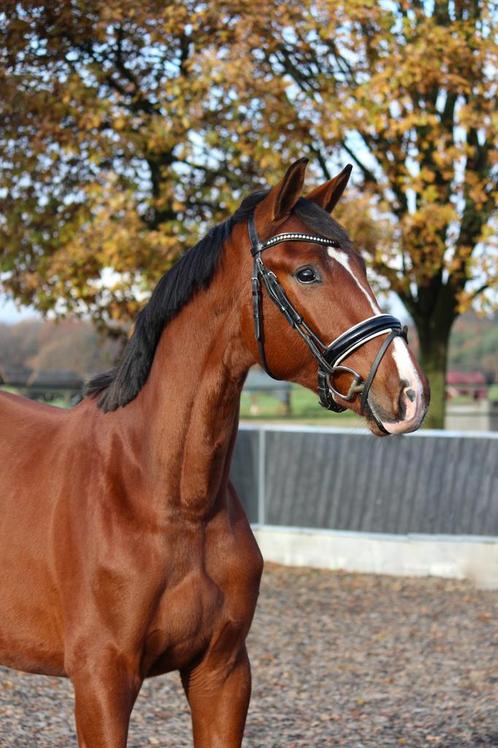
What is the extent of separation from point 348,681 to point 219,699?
345 cm

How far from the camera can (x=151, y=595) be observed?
2.80 metres

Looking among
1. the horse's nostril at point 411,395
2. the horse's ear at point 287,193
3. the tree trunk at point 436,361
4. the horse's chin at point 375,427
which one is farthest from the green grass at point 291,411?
the horse's nostril at point 411,395

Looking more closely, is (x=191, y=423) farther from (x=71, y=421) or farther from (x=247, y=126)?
(x=247, y=126)

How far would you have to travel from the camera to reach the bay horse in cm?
271

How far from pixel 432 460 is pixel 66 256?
4.02 m

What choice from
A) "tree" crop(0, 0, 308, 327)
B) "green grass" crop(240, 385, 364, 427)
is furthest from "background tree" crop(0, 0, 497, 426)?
"green grass" crop(240, 385, 364, 427)

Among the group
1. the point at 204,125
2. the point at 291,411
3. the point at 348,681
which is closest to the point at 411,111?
the point at 204,125

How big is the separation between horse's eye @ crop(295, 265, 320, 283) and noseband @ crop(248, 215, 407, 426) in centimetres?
6

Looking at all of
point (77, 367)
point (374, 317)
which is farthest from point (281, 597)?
point (77, 367)

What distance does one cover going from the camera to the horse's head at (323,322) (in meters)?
2.55

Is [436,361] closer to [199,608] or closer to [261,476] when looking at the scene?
[261,476]

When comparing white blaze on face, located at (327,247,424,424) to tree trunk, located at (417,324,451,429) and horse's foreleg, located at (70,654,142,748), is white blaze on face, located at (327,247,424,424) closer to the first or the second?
horse's foreleg, located at (70,654,142,748)

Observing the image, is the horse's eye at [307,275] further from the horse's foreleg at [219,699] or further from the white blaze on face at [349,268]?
the horse's foreleg at [219,699]

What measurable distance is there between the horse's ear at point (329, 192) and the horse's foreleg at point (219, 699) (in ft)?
4.51
